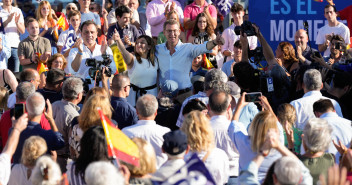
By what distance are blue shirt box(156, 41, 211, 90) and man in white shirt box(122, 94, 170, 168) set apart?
8.31 ft

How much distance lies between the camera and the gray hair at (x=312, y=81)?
7.62m

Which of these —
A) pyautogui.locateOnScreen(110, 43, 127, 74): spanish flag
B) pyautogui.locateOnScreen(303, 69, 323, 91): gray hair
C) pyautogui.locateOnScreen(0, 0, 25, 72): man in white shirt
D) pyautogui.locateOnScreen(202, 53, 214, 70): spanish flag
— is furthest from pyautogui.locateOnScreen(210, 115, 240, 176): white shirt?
pyautogui.locateOnScreen(0, 0, 25, 72): man in white shirt

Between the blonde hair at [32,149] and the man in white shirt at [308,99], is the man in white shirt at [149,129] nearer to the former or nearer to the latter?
the blonde hair at [32,149]

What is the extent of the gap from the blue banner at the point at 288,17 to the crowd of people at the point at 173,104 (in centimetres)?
30

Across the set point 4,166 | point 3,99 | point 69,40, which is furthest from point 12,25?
point 4,166

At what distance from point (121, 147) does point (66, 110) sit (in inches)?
98.2

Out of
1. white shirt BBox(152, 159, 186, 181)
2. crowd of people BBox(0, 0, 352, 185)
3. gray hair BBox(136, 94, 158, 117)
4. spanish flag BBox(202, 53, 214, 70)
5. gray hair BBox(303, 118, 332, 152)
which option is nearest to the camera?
white shirt BBox(152, 159, 186, 181)

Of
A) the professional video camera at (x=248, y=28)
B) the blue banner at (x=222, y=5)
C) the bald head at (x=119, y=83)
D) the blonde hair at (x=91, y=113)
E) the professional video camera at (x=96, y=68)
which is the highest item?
the blue banner at (x=222, y=5)

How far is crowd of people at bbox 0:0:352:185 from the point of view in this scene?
505cm

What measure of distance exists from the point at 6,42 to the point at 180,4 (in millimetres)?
3319

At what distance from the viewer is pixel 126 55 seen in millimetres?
9062

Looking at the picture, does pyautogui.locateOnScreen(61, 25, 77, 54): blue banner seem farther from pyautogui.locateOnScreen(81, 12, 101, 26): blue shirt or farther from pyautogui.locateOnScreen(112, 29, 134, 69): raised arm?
pyautogui.locateOnScreen(112, 29, 134, 69): raised arm

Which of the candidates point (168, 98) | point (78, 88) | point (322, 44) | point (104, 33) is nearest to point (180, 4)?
point (104, 33)

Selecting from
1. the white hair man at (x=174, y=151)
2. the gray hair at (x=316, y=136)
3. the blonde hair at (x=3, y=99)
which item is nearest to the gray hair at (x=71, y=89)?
the blonde hair at (x=3, y=99)
